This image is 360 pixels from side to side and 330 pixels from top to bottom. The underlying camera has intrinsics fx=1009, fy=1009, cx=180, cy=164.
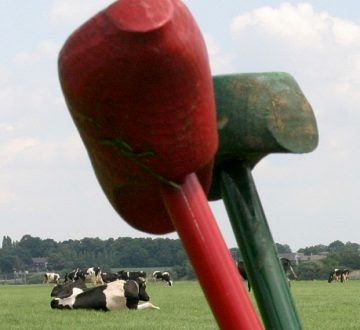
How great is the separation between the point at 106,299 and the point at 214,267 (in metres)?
10.1

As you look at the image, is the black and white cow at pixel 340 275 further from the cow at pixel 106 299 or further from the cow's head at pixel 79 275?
the cow at pixel 106 299

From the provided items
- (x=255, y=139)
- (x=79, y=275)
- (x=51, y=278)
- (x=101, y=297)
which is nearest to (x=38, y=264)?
(x=51, y=278)

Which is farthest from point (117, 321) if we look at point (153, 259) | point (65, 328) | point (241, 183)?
point (153, 259)

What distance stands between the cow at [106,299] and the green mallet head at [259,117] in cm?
979

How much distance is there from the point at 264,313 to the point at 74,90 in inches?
14.8

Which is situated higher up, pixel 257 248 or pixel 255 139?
pixel 255 139

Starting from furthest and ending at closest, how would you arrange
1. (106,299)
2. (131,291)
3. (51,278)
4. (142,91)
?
(51,278), (131,291), (106,299), (142,91)

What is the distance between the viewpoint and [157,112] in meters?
1.03

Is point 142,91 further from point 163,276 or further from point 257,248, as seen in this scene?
point 163,276

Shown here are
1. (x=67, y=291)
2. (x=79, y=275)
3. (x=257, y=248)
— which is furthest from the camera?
(x=79, y=275)

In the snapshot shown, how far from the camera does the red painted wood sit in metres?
1.02

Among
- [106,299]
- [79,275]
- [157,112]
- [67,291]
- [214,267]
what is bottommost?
[214,267]

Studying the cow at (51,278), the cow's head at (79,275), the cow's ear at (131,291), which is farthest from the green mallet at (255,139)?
the cow at (51,278)

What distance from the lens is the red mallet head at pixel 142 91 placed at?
0.98 metres
